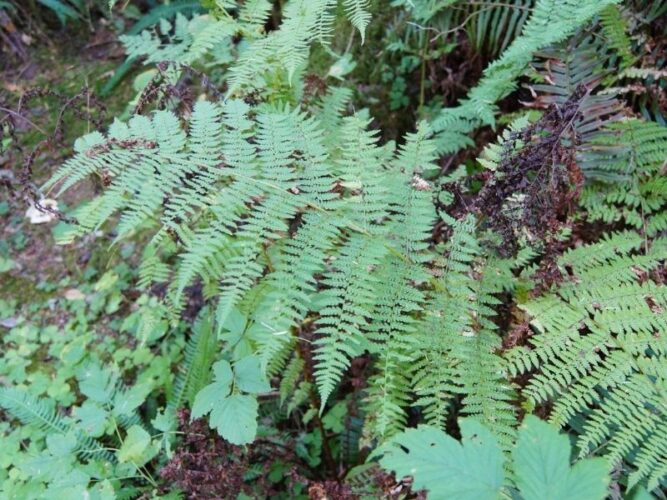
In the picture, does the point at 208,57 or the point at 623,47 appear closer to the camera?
the point at 623,47

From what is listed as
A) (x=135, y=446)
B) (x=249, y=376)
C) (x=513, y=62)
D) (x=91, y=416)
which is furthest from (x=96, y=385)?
(x=513, y=62)

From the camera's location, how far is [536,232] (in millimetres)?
1892

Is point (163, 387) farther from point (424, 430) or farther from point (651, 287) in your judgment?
point (651, 287)

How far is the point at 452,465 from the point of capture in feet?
3.60

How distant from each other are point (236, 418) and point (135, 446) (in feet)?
1.96

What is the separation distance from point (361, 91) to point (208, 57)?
48.6 inches

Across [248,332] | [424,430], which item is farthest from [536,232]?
[248,332]

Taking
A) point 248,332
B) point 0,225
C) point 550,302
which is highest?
point 550,302

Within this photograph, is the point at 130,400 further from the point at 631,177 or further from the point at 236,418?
the point at 631,177

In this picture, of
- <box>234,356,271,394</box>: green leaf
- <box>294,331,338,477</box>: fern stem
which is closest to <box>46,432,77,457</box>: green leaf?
<box>234,356,271,394</box>: green leaf

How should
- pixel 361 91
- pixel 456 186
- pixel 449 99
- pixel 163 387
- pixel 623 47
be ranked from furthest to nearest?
pixel 361 91
pixel 449 99
pixel 163 387
pixel 623 47
pixel 456 186

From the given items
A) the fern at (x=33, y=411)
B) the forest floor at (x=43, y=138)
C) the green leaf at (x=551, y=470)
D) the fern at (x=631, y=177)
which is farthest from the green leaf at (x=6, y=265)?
the green leaf at (x=551, y=470)

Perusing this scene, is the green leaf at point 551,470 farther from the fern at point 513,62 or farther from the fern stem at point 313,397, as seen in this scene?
the fern at point 513,62

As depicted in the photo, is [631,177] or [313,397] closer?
[631,177]
